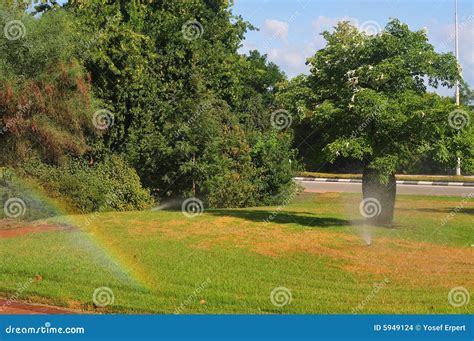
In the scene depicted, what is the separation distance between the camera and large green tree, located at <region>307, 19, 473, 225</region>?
1977 centimetres

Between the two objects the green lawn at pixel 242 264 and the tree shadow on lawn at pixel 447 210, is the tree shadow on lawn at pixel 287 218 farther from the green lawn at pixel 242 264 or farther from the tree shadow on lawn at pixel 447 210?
the tree shadow on lawn at pixel 447 210

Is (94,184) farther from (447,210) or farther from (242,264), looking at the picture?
(447,210)

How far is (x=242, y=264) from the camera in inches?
599

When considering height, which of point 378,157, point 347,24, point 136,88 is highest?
point 347,24

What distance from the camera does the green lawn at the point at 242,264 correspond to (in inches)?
458

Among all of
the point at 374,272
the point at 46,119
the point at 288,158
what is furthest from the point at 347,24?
the point at 374,272

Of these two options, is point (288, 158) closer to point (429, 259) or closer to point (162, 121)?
point (162, 121)

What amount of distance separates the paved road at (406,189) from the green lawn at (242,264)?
56.5 ft

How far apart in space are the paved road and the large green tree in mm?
20413

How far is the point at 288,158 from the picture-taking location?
3641cm

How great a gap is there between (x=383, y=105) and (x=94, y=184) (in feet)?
48.3

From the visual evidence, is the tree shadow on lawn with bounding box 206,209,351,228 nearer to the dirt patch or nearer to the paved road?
the dirt patch

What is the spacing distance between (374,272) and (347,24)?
4369cm

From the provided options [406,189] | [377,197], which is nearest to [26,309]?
[377,197]
